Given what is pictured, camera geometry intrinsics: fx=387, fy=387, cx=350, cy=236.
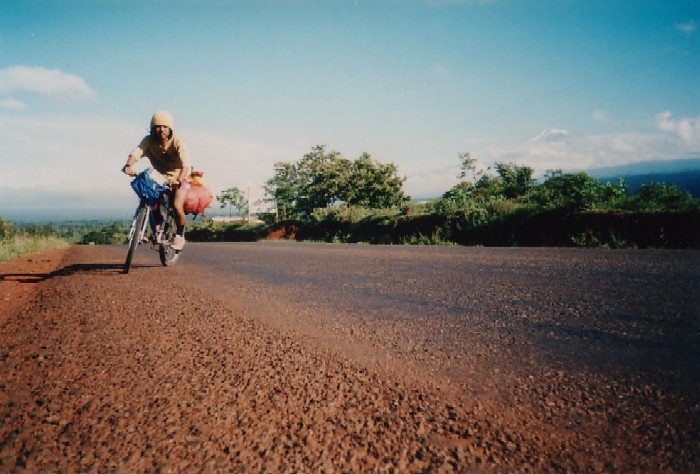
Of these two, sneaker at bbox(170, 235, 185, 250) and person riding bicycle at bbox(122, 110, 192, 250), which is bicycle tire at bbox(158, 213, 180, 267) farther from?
person riding bicycle at bbox(122, 110, 192, 250)

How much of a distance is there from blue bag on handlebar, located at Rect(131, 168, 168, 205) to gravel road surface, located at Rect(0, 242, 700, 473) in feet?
6.76

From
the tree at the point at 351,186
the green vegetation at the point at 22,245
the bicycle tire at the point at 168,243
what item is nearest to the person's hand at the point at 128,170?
the bicycle tire at the point at 168,243

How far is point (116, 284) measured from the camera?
15.1 ft

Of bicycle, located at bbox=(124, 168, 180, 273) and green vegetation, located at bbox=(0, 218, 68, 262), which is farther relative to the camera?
green vegetation, located at bbox=(0, 218, 68, 262)

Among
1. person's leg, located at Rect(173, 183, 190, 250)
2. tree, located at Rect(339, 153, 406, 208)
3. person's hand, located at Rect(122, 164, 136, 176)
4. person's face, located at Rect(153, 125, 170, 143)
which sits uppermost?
tree, located at Rect(339, 153, 406, 208)

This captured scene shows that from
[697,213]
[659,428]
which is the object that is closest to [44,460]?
[659,428]

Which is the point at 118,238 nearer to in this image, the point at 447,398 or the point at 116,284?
the point at 116,284

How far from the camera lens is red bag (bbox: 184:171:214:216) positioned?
611 centimetres

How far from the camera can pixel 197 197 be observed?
20.2 ft

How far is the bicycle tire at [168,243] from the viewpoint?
635 cm

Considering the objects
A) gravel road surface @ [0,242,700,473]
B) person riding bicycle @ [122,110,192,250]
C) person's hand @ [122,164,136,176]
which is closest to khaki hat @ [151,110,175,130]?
person riding bicycle @ [122,110,192,250]

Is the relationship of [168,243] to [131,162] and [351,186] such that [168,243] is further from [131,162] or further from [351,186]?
[351,186]

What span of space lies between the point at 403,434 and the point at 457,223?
15.9 metres

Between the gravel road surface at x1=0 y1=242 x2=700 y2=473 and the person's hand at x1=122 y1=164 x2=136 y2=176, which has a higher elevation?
the person's hand at x1=122 y1=164 x2=136 y2=176
